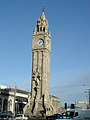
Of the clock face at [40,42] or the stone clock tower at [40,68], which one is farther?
the clock face at [40,42]

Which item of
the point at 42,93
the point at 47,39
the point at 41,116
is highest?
the point at 47,39

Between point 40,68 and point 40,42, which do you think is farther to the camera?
point 40,42

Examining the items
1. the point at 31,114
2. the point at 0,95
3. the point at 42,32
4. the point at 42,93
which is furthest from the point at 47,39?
the point at 0,95

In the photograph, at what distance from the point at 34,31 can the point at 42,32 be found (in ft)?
11.4

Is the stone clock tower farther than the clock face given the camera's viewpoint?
No

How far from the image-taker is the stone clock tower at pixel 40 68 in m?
106

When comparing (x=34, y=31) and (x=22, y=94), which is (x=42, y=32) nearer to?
(x=34, y=31)

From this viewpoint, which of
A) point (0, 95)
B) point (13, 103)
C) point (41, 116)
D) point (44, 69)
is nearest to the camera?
point (41, 116)

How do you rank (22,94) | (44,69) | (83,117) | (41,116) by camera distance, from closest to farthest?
(83,117)
(41,116)
(44,69)
(22,94)

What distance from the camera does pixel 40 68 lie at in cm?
11131

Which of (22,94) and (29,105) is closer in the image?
(29,105)

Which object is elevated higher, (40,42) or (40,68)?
(40,42)

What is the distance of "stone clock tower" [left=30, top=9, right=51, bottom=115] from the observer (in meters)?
106

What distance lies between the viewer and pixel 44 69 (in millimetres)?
110812
